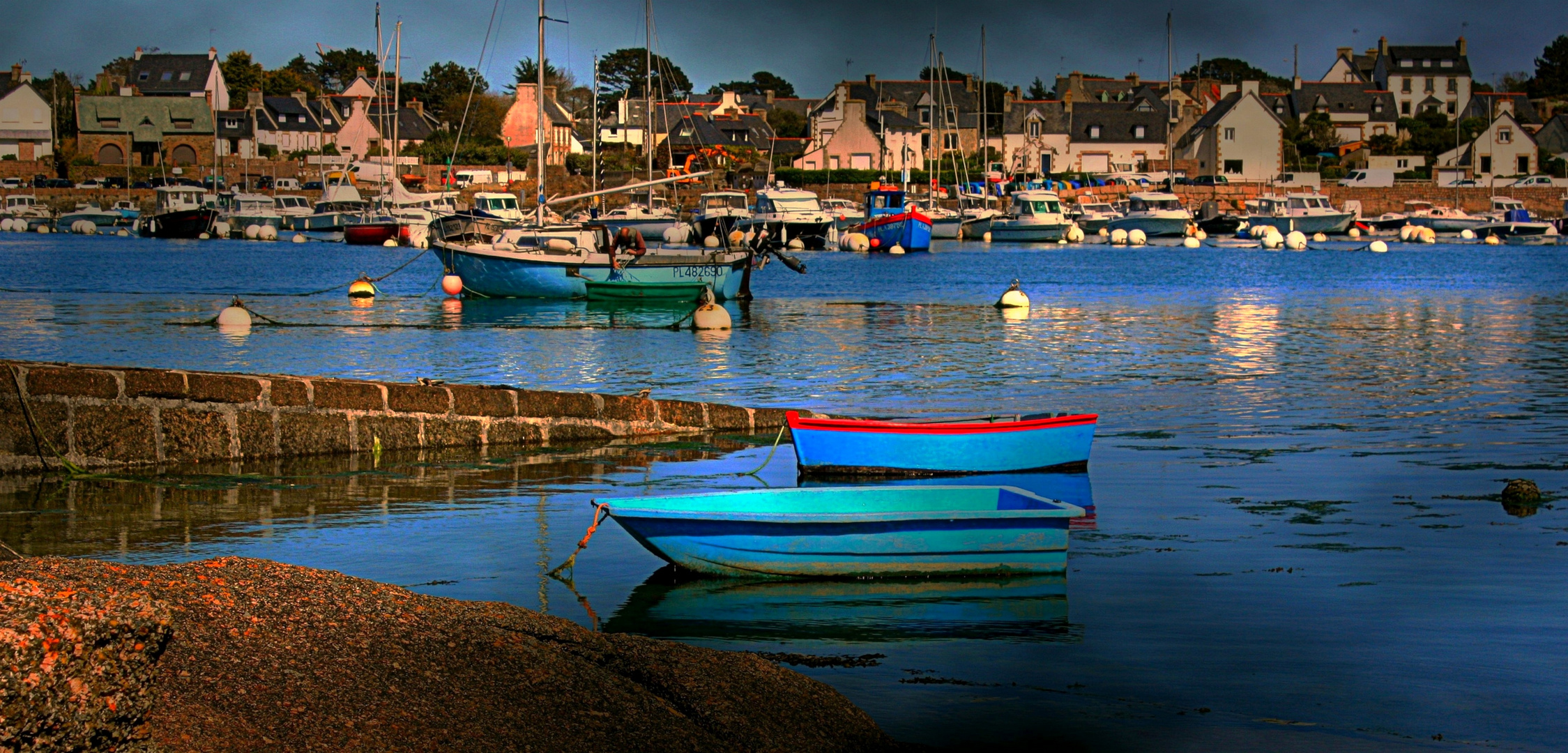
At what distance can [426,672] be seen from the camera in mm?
5426

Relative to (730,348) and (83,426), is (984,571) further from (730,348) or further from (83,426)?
(730,348)

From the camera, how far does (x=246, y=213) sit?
281 feet

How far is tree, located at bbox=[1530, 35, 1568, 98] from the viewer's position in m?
135

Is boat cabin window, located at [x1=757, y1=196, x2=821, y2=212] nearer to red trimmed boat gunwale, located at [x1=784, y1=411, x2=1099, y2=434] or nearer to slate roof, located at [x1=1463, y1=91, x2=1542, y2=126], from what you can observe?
red trimmed boat gunwale, located at [x1=784, y1=411, x2=1099, y2=434]

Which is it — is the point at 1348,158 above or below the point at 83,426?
above

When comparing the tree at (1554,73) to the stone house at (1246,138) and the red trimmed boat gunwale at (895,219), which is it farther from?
the red trimmed boat gunwale at (895,219)

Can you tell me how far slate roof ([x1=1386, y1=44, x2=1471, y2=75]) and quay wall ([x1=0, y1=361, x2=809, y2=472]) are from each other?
424 feet

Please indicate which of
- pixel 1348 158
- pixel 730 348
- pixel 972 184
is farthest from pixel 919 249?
pixel 1348 158

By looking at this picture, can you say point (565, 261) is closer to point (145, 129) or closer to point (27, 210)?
point (27, 210)

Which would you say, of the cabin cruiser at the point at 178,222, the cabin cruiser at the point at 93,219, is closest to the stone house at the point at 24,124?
the cabin cruiser at the point at 93,219

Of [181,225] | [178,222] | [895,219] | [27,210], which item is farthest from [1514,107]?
[27,210]

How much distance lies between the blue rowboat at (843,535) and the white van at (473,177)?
87.7m

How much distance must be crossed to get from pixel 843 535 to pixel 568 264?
28.2 meters

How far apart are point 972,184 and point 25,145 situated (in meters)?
71.7
